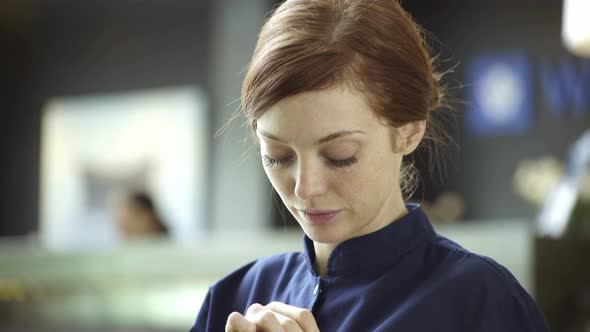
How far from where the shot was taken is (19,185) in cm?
840

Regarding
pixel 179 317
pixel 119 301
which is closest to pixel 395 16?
pixel 179 317

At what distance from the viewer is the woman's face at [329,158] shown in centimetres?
89

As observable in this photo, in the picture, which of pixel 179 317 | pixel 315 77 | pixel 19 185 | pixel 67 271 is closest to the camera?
pixel 315 77

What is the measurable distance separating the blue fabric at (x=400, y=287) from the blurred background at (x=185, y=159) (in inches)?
61.8

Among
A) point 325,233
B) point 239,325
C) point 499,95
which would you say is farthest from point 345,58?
point 499,95

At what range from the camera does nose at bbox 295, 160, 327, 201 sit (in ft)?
2.97

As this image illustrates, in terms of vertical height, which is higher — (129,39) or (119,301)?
(129,39)

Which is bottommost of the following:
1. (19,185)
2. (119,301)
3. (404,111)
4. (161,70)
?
(19,185)

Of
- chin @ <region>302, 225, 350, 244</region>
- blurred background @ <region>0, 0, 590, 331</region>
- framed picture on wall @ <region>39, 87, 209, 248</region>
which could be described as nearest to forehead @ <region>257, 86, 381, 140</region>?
chin @ <region>302, 225, 350, 244</region>

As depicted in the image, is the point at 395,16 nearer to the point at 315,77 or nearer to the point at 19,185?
the point at 315,77

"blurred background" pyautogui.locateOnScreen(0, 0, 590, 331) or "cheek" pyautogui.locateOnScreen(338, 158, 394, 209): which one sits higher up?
"cheek" pyautogui.locateOnScreen(338, 158, 394, 209)

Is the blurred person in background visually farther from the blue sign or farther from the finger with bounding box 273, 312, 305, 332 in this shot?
the finger with bounding box 273, 312, 305, 332

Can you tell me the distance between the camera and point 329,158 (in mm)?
909

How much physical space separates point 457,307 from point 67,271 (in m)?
2.98
